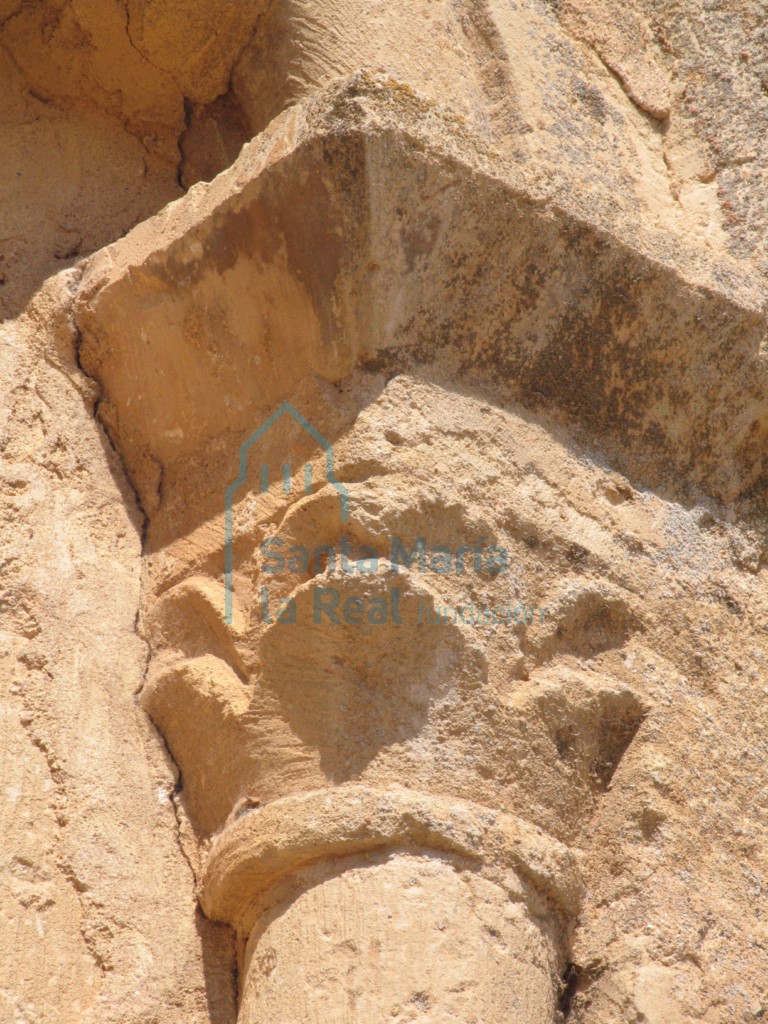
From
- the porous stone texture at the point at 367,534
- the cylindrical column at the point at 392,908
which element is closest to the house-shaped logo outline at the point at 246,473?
the porous stone texture at the point at 367,534

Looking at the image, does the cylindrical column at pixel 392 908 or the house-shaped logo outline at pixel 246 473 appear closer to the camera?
the cylindrical column at pixel 392 908

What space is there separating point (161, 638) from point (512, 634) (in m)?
0.52

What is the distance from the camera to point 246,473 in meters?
2.08

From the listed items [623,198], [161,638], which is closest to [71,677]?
[161,638]

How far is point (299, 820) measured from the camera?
69.4 inches

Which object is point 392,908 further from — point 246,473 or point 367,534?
point 246,473

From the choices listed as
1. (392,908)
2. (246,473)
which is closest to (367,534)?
(246,473)

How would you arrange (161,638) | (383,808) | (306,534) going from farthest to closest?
1. (161,638)
2. (306,534)
3. (383,808)

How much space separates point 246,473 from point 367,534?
29 cm

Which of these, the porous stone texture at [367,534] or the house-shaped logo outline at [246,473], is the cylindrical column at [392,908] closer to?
the porous stone texture at [367,534]

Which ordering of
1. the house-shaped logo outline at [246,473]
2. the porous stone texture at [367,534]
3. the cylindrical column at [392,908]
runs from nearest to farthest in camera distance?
the cylindrical column at [392,908]
the porous stone texture at [367,534]
the house-shaped logo outline at [246,473]

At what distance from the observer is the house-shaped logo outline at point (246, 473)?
1.93m

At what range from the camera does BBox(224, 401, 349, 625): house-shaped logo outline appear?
6.34 feet

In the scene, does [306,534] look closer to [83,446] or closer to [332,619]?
[332,619]
